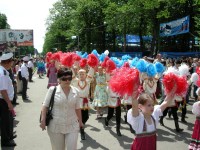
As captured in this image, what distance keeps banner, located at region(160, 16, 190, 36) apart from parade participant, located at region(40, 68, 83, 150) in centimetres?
2446

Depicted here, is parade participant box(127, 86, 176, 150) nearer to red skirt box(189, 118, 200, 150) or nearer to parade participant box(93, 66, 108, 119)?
red skirt box(189, 118, 200, 150)

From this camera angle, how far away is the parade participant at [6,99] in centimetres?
648

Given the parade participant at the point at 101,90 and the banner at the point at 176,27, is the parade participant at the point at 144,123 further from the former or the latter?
the banner at the point at 176,27

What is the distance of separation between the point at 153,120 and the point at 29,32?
182ft

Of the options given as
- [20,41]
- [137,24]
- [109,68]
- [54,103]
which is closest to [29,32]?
[20,41]

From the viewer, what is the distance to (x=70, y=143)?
4.63 metres

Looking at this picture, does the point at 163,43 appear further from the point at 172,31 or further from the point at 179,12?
the point at 172,31

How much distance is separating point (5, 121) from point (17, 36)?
50829mm

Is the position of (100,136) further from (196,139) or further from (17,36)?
(17,36)

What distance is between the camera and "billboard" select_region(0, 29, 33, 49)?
176ft

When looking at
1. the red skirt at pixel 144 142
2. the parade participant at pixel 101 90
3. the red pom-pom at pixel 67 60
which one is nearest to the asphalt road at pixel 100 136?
the parade participant at pixel 101 90

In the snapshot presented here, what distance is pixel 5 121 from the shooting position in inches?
273

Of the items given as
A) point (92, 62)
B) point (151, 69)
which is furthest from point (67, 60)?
point (151, 69)

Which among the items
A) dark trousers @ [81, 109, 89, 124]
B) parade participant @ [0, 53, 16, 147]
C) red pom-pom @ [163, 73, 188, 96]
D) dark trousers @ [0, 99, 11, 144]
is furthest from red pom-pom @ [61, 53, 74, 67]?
red pom-pom @ [163, 73, 188, 96]
